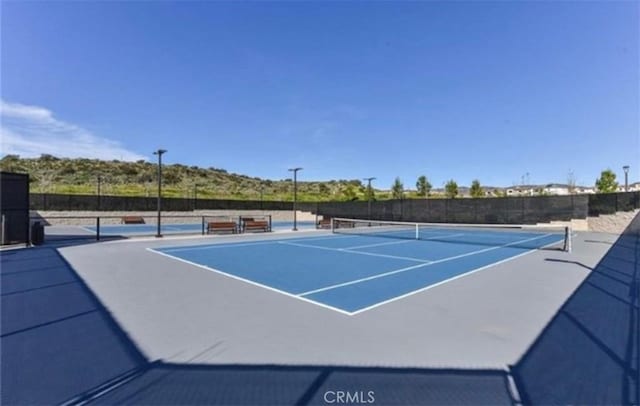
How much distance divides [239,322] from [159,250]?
26.7ft

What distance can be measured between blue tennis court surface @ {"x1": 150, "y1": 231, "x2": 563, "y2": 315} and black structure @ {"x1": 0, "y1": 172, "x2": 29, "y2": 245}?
457 centimetres

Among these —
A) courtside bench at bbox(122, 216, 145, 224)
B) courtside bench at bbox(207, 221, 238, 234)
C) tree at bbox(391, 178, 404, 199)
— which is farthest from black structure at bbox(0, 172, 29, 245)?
tree at bbox(391, 178, 404, 199)

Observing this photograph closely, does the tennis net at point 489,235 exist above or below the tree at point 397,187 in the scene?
below

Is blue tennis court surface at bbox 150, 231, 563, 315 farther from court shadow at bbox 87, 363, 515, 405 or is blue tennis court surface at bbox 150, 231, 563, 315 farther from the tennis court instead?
court shadow at bbox 87, 363, 515, 405

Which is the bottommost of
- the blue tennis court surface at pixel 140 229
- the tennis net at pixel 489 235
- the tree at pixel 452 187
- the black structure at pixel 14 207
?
the blue tennis court surface at pixel 140 229

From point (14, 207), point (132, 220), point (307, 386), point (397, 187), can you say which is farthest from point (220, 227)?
point (397, 187)

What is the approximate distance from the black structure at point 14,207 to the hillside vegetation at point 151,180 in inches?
1161

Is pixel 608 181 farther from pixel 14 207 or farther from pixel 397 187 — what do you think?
pixel 14 207

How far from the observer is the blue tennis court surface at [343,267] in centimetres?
570

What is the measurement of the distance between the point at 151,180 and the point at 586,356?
64.2m

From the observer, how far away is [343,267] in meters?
8.31

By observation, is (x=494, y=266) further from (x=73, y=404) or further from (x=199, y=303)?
(x=73, y=404)

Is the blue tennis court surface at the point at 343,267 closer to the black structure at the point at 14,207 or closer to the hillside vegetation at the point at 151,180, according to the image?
the black structure at the point at 14,207

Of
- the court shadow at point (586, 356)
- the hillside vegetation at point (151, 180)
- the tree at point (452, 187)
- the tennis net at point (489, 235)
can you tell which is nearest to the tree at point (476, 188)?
the tree at point (452, 187)
